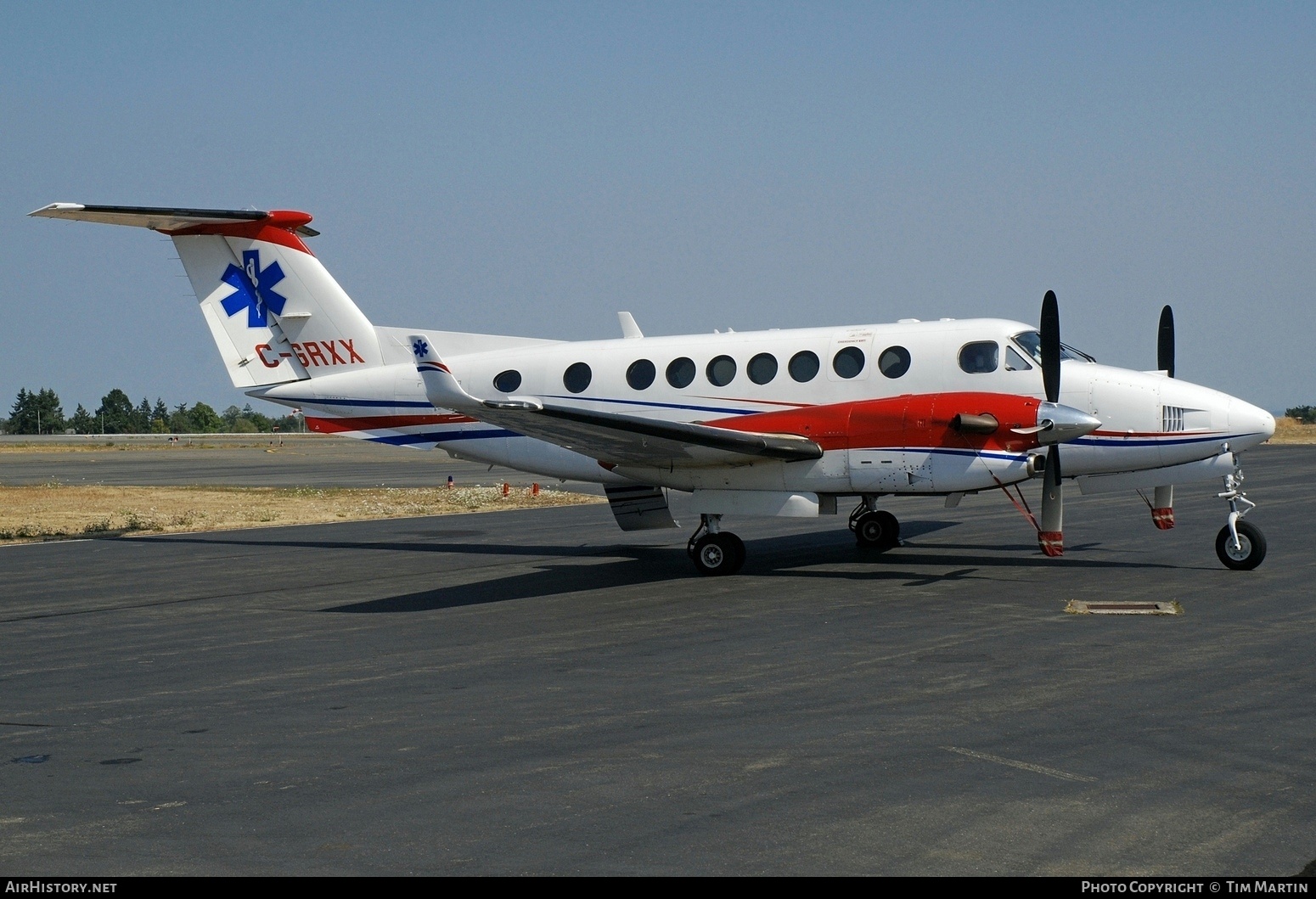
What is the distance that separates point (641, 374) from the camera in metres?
17.5

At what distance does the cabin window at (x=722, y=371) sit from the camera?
55.3 feet

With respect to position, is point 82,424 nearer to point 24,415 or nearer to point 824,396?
point 24,415

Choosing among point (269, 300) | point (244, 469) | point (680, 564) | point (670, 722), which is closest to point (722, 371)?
point (680, 564)

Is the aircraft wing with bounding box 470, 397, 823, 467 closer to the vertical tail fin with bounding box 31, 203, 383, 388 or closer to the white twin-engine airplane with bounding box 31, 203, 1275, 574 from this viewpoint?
the white twin-engine airplane with bounding box 31, 203, 1275, 574

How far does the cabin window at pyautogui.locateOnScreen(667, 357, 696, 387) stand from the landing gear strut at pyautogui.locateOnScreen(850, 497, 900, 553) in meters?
3.41

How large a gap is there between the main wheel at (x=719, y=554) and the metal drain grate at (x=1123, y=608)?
469cm

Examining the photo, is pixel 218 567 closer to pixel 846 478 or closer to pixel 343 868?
pixel 846 478

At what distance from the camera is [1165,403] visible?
14.8 m

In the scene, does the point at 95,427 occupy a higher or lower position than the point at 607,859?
higher

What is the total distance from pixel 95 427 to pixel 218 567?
134435 mm

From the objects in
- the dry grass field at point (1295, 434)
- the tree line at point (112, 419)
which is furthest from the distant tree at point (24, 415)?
the dry grass field at point (1295, 434)

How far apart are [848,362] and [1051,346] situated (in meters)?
2.73

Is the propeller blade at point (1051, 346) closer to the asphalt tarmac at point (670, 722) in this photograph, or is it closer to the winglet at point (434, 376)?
the asphalt tarmac at point (670, 722)

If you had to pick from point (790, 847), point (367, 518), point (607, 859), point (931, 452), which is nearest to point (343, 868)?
point (607, 859)
